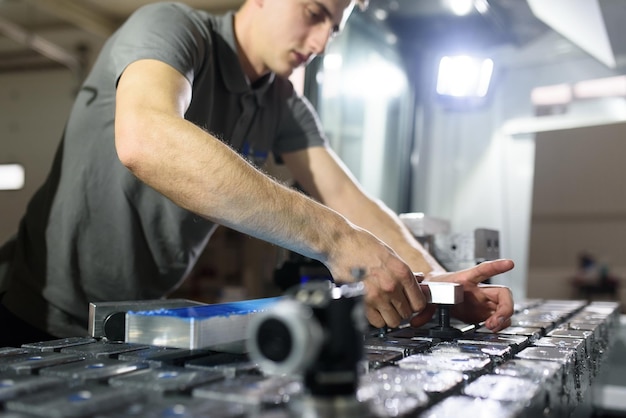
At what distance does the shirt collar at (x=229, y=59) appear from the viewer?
1.55 m

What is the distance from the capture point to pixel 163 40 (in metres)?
1.24

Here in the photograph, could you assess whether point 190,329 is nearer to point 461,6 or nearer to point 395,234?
point 395,234

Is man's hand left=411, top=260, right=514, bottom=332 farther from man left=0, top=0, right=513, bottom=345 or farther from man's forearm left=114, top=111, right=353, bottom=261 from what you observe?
man's forearm left=114, top=111, right=353, bottom=261

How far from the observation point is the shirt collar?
1554 millimetres

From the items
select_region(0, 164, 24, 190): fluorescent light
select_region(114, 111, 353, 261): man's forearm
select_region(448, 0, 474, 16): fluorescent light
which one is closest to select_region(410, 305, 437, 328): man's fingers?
select_region(114, 111, 353, 261): man's forearm

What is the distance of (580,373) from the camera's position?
102cm

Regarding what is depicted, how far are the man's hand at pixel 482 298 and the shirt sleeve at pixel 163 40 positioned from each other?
72 cm

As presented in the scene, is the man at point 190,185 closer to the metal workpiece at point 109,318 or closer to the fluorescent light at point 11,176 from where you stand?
the metal workpiece at point 109,318

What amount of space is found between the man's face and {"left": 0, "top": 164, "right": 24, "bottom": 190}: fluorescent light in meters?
2.32

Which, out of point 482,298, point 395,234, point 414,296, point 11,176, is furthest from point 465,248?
point 11,176

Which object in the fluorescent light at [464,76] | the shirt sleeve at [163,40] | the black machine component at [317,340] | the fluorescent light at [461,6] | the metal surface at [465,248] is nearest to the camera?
the black machine component at [317,340]

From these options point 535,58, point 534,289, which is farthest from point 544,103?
point 534,289

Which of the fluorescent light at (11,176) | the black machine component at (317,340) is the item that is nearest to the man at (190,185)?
the black machine component at (317,340)

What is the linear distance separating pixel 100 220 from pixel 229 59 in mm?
518
